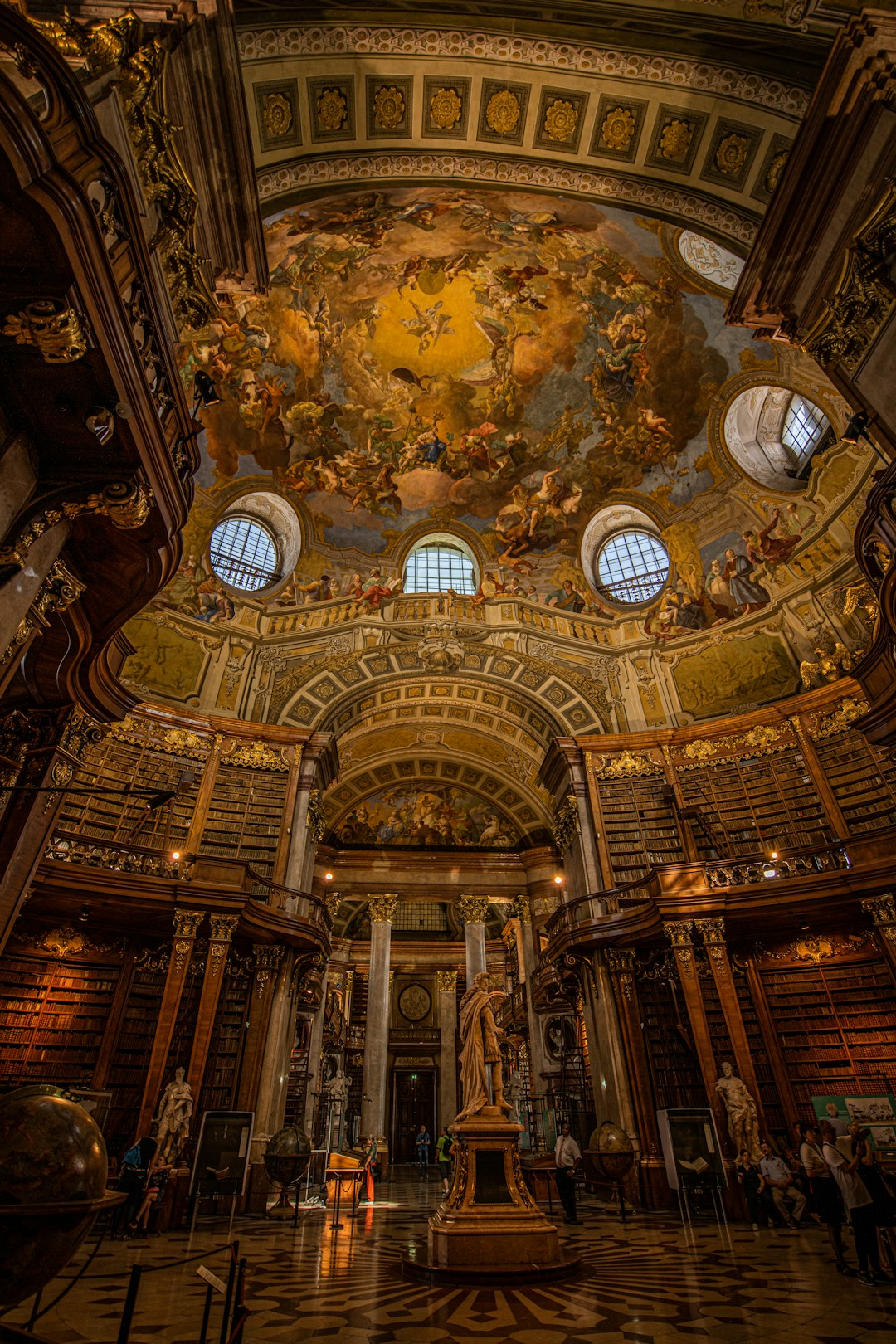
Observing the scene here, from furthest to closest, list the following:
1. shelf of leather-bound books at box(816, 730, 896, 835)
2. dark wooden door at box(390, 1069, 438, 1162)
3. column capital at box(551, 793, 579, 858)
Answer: dark wooden door at box(390, 1069, 438, 1162) → column capital at box(551, 793, 579, 858) → shelf of leather-bound books at box(816, 730, 896, 835)

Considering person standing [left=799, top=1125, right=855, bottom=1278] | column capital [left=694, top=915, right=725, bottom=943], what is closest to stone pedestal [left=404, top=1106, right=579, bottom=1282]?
person standing [left=799, top=1125, right=855, bottom=1278]

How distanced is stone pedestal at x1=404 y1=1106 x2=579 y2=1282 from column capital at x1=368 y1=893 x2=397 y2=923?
15.1m

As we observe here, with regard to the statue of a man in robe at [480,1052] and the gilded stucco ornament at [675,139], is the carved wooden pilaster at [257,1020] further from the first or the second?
the gilded stucco ornament at [675,139]

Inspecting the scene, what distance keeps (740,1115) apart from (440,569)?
14.3 metres

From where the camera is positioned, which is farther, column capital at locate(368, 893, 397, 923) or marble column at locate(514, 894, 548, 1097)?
column capital at locate(368, 893, 397, 923)

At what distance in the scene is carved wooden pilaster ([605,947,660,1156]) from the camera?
12.5m

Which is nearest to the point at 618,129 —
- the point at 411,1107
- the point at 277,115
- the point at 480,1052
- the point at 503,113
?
the point at 503,113

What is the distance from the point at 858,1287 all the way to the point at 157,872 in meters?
11.0

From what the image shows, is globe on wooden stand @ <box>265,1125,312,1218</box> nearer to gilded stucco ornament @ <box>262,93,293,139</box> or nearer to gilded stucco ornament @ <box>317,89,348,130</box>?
gilded stucco ornament @ <box>262,93,293,139</box>

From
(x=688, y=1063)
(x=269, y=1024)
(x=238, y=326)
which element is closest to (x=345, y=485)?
(x=238, y=326)

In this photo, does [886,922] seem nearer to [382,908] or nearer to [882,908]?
[882,908]

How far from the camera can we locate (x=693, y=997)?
12.2m

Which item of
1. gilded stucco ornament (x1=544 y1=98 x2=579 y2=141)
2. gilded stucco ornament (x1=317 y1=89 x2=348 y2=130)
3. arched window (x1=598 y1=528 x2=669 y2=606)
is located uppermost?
arched window (x1=598 y1=528 x2=669 y2=606)

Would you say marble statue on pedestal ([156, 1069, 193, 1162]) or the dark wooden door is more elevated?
the dark wooden door
